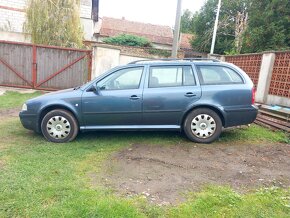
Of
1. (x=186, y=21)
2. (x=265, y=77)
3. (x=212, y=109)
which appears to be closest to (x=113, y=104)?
(x=212, y=109)

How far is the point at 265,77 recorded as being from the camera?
9633 millimetres

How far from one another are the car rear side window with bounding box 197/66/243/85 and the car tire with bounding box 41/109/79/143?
2.74 m

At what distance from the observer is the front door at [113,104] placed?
5.38m

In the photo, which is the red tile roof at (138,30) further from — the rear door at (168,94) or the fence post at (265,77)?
the rear door at (168,94)

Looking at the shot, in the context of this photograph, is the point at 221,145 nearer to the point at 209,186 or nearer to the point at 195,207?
the point at 209,186

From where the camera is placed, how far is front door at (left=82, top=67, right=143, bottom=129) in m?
5.38

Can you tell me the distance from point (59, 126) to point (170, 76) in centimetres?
243

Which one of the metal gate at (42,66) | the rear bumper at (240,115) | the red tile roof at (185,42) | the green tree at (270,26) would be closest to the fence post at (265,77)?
the rear bumper at (240,115)

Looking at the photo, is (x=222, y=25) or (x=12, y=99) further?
(x=222, y=25)

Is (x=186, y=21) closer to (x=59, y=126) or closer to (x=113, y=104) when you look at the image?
(x=113, y=104)

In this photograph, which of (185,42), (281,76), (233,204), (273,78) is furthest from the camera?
(185,42)

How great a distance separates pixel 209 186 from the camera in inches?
145

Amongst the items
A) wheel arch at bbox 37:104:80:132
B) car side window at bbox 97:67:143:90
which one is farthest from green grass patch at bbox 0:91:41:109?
car side window at bbox 97:67:143:90

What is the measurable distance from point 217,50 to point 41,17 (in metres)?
16.8
